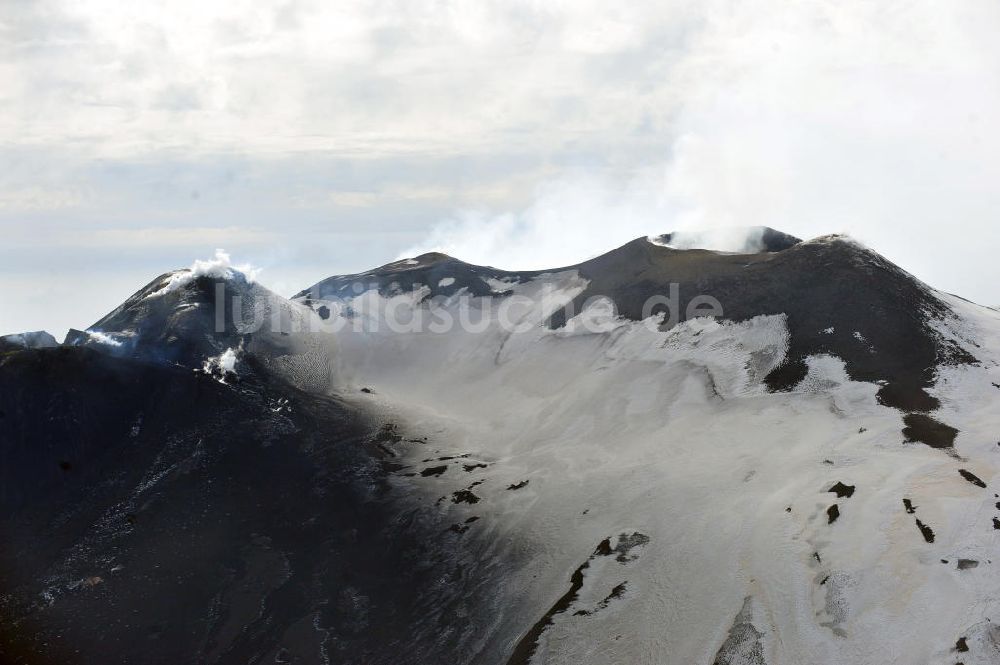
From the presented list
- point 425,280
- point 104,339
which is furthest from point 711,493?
point 425,280

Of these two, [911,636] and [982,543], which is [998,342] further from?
[911,636]

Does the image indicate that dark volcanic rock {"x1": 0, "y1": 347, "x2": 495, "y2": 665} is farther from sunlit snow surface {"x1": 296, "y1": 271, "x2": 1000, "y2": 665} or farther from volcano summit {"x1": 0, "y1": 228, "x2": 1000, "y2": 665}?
sunlit snow surface {"x1": 296, "y1": 271, "x2": 1000, "y2": 665}

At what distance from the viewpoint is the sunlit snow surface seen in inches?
1353

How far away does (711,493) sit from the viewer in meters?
45.8

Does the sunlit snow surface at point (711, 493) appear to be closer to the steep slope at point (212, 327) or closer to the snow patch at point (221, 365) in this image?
the steep slope at point (212, 327)

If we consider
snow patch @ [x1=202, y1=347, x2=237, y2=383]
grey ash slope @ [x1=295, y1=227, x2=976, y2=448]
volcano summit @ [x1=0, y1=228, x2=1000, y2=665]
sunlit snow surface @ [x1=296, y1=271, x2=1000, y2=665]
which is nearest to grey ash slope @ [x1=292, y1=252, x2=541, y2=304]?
grey ash slope @ [x1=295, y1=227, x2=976, y2=448]

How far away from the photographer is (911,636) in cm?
3231

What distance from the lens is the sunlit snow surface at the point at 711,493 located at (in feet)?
113

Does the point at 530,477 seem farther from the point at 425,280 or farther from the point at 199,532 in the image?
the point at 425,280

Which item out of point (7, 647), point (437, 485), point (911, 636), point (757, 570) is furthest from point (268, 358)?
point (911, 636)

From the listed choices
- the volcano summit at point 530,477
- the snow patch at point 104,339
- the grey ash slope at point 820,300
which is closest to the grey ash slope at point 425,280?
the grey ash slope at point 820,300

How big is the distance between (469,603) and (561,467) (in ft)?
49.9

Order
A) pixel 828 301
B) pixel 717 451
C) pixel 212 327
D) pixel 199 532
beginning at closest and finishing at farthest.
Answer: pixel 199 532 → pixel 717 451 → pixel 828 301 → pixel 212 327

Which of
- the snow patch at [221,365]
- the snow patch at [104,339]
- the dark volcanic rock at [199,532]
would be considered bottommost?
the dark volcanic rock at [199,532]
